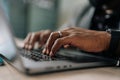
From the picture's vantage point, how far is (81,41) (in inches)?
27.9

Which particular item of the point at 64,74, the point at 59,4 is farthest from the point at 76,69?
the point at 59,4

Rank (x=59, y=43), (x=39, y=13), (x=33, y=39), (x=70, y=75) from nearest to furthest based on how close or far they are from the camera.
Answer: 1. (x=70, y=75)
2. (x=59, y=43)
3. (x=33, y=39)
4. (x=39, y=13)

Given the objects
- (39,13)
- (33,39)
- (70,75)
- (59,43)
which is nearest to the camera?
(70,75)

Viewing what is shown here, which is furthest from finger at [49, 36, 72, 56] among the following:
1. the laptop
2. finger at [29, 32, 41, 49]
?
finger at [29, 32, 41, 49]

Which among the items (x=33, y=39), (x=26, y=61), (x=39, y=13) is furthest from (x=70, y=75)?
(x=39, y=13)

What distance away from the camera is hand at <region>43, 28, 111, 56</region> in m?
0.68

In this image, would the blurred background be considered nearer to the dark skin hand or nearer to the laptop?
the dark skin hand

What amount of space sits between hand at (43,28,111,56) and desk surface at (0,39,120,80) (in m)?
0.16

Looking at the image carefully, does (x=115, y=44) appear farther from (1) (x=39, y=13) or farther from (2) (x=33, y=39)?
(1) (x=39, y=13)

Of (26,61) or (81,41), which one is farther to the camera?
(81,41)

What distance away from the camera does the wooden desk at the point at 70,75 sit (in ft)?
1.48

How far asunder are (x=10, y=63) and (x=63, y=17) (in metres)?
1.84

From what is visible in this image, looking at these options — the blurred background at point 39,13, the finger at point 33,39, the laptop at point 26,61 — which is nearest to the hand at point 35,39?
the finger at point 33,39

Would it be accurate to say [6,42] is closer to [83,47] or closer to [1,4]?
[1,4]
